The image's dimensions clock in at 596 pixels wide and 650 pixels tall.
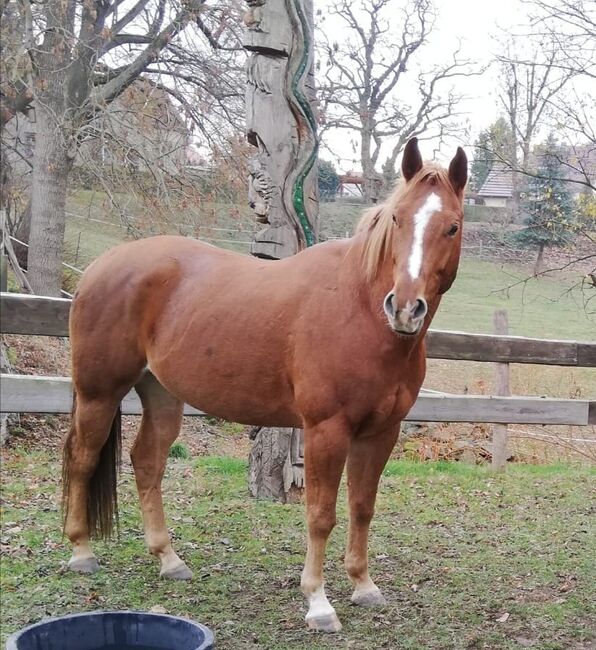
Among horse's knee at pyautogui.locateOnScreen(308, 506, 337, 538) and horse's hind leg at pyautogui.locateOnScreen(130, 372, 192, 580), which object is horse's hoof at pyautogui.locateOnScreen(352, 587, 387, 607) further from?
horse's hind leg at pyautogui.locateOnScreen(130, 372, 192, 580)

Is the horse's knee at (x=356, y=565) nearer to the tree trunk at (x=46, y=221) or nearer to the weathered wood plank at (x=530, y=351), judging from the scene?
the weathered wood plank at (x=530, y=351)

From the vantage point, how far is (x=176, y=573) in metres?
3.66

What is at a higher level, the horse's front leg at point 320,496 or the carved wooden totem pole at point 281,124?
the carved wooden totem pole at point 281,124

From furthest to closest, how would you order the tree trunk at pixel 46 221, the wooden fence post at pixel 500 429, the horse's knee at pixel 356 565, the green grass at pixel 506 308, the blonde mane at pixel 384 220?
the green grass at pixel 506 308, the tree trunk at pixel 46 221, the wooden fence post at pixel 500 429, the horse's knee at pixel 356 565, the blonde mane at pixel 384 220

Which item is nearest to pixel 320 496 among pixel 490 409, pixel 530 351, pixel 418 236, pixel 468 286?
pixel 418 236

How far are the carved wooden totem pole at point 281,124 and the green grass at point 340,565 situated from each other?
1.75m

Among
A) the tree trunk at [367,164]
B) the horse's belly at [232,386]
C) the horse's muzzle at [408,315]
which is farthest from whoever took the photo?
the tree trunk at [367,164]

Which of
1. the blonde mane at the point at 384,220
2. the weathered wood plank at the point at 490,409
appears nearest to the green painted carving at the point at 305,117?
the blonde mane at the point at 384,220

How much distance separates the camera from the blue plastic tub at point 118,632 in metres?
2.19

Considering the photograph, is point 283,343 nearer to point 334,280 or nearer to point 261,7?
point 334,280

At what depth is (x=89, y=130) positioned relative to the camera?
9.30 meters

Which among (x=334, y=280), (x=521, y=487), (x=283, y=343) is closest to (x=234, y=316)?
(x=283, y=343)

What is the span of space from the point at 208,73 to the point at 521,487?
22.7 feet

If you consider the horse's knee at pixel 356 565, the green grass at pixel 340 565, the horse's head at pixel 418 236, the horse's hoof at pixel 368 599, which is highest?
the horse's head at pixel 418 236
